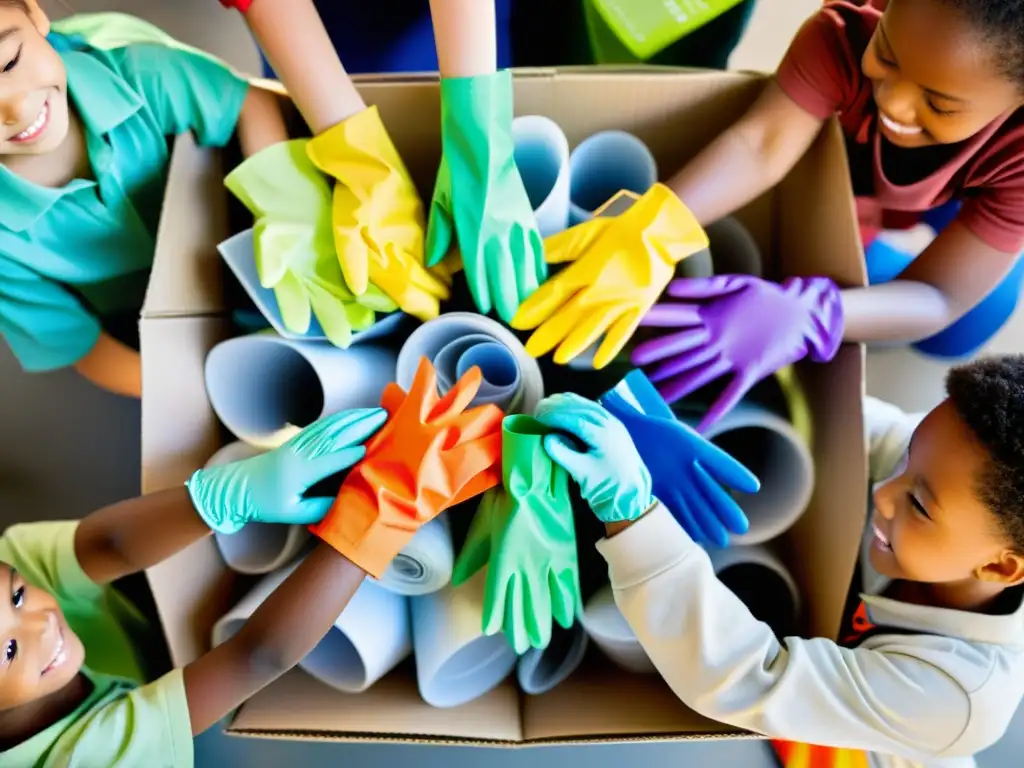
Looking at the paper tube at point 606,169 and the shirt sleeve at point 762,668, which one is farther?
the paper tube at point 606,169

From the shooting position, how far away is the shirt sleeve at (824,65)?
0.66m

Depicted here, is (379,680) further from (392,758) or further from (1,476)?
(1,476)

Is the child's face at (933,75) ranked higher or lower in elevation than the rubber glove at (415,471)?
higher

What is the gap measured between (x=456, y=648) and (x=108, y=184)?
0.51 metres

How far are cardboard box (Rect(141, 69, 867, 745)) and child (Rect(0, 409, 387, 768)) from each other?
7 centimetres

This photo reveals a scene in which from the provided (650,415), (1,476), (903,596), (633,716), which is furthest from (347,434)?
(1,476)

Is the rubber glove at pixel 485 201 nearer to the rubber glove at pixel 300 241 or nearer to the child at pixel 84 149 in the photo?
the rubber glove at pixel 300 241

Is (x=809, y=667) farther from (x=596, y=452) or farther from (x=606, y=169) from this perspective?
(x=606, y=169)

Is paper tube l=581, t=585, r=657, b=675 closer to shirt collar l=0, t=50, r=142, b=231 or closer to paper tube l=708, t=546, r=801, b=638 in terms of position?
paper tube l=708, t=546, r=801, b=638

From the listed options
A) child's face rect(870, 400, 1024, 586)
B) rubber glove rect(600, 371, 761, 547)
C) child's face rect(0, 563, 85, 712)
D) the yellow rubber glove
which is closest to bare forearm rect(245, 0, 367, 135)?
the yellow rubber glove

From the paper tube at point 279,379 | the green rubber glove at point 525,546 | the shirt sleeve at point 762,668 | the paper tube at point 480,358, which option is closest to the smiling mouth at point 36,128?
the paper tube at point 279,379

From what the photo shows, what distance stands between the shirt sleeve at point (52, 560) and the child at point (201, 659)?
0.05m

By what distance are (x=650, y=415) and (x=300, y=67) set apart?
0.41m

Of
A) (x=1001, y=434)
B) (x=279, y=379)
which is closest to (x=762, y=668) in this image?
(x=1001, y=434)
